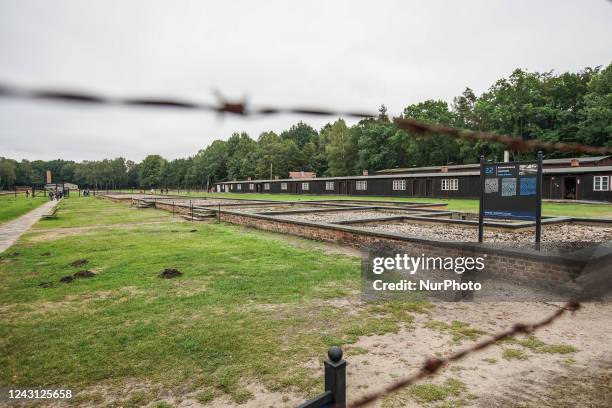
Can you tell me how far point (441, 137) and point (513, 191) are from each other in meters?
53.8

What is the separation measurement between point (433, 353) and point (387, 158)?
60.5 meters

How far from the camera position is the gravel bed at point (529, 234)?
9.38 m

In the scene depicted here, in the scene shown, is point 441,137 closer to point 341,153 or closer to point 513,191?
point 341,153

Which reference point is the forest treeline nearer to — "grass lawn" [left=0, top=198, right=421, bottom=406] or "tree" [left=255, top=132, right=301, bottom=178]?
"tree" [left=255, top=132, right=301, bottom=178]

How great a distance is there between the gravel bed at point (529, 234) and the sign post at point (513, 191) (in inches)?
55.6

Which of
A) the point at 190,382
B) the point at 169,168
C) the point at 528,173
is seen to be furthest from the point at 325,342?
the point at 169,168

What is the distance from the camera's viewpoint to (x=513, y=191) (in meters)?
7.77

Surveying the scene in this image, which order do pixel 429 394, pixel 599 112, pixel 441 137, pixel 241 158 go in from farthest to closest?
pixel 241 158, pixel 441 137, pixel 599 112, pixel 429 394

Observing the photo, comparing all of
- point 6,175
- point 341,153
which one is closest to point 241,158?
point 341,153

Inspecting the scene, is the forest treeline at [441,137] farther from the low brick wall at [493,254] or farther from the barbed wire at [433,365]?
the low brick wall at [493,254]

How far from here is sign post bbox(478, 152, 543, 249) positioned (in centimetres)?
739

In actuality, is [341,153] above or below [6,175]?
above

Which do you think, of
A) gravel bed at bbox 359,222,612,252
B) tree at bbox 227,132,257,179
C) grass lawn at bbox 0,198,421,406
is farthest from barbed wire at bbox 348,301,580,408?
tree at bbox 227,132,257,179

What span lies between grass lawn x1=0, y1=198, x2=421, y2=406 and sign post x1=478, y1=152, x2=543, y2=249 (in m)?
3.45
